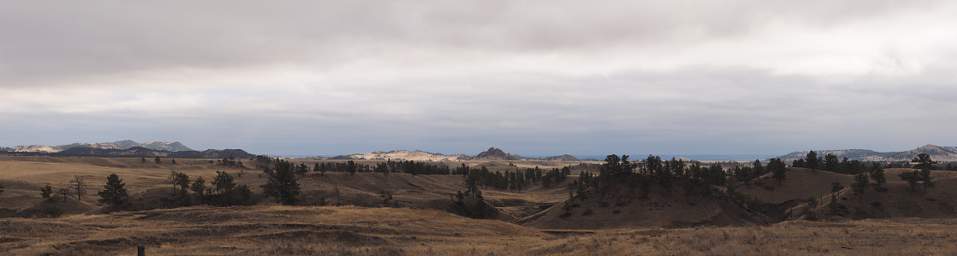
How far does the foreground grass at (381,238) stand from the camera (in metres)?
35.3

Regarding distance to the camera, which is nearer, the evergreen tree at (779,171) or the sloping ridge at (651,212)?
the sloping ridge at (651,212)

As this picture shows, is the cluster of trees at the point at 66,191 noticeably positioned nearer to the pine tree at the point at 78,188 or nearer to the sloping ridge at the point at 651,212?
the pine tree at the point at 78,188

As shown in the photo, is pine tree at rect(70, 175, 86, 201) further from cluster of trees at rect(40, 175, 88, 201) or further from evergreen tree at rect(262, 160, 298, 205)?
evergreen tree at rect(262, 160, 298, 205)

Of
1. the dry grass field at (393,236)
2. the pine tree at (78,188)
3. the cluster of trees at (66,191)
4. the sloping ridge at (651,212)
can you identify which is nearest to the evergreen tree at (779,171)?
the sloping ridge at (651,212)

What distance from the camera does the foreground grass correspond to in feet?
116

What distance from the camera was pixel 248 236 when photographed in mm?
45625

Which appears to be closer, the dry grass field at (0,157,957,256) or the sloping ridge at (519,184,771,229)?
the dry grass field at (0,157,957,256)

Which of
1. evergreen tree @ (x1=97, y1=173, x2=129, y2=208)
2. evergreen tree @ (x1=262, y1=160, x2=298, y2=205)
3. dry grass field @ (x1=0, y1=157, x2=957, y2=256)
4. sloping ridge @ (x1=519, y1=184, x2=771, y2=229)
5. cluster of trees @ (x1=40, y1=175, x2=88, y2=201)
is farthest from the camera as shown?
evergreen tree @ (x1=262, y1=160, x2=298, y2=205)

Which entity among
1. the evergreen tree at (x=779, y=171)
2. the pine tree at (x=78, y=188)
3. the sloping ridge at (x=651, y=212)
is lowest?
the sloping ridge at (x=651, y=212)

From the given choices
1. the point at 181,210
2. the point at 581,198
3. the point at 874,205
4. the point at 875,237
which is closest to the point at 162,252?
the point at 181,210

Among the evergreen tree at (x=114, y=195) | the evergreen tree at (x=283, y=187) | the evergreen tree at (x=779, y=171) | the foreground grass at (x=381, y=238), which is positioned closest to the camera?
the foreground grass at (x=381, y=238)

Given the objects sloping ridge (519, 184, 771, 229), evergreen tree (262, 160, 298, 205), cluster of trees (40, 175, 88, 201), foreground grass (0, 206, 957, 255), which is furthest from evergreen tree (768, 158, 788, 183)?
cluster of trees (40, 175, 88, 201)

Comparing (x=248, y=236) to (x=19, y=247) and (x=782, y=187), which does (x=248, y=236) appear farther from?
(x=782, y=187)

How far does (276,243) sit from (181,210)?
25.5 meters
